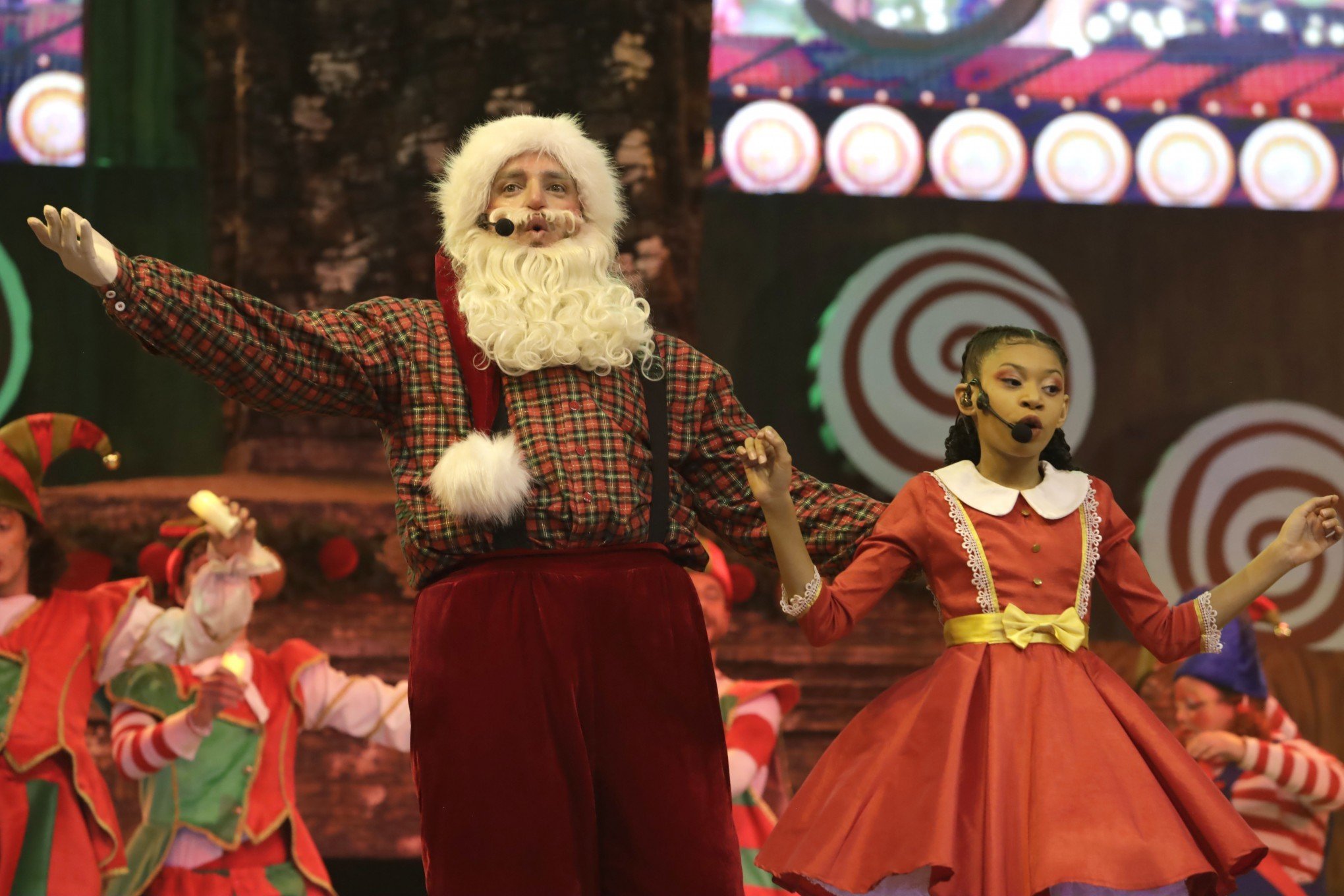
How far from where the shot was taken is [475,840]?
2.40 m

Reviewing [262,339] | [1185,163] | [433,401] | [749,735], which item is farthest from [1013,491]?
[1185,163]

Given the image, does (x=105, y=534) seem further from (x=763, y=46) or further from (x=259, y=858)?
(x=763, y=46)

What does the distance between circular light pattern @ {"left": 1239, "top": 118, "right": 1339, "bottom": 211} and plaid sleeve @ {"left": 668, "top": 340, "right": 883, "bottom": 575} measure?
332 cm

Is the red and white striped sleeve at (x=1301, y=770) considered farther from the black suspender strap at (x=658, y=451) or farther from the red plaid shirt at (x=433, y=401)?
the black suspender strap at (x=658, y=451)

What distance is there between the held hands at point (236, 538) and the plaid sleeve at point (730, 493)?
815 mm

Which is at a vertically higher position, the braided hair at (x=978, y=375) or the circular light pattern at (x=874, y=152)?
the circular light pattern at (x=874, y=152)

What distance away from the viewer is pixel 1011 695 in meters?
2.57

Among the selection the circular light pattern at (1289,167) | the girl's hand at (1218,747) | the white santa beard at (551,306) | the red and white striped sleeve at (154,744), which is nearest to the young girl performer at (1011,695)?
the white santa beard at (551,306)

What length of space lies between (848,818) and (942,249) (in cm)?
313

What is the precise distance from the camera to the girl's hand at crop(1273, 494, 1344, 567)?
8.75ft

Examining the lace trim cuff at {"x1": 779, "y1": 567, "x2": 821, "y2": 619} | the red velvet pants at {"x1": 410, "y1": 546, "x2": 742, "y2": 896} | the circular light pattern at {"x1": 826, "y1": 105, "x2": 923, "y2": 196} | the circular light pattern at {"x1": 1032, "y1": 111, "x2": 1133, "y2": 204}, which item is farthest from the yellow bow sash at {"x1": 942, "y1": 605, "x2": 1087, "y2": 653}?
the circular light pattern at {"x1": 1032, "y1": 111, "x2": 1133, "y2": 204}

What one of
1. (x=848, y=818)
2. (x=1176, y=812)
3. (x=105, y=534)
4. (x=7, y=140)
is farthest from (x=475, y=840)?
(x=7, y=140)

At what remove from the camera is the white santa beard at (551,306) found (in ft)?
8.46

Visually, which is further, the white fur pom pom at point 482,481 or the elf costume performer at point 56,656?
the elf costume performer at point 56,656
